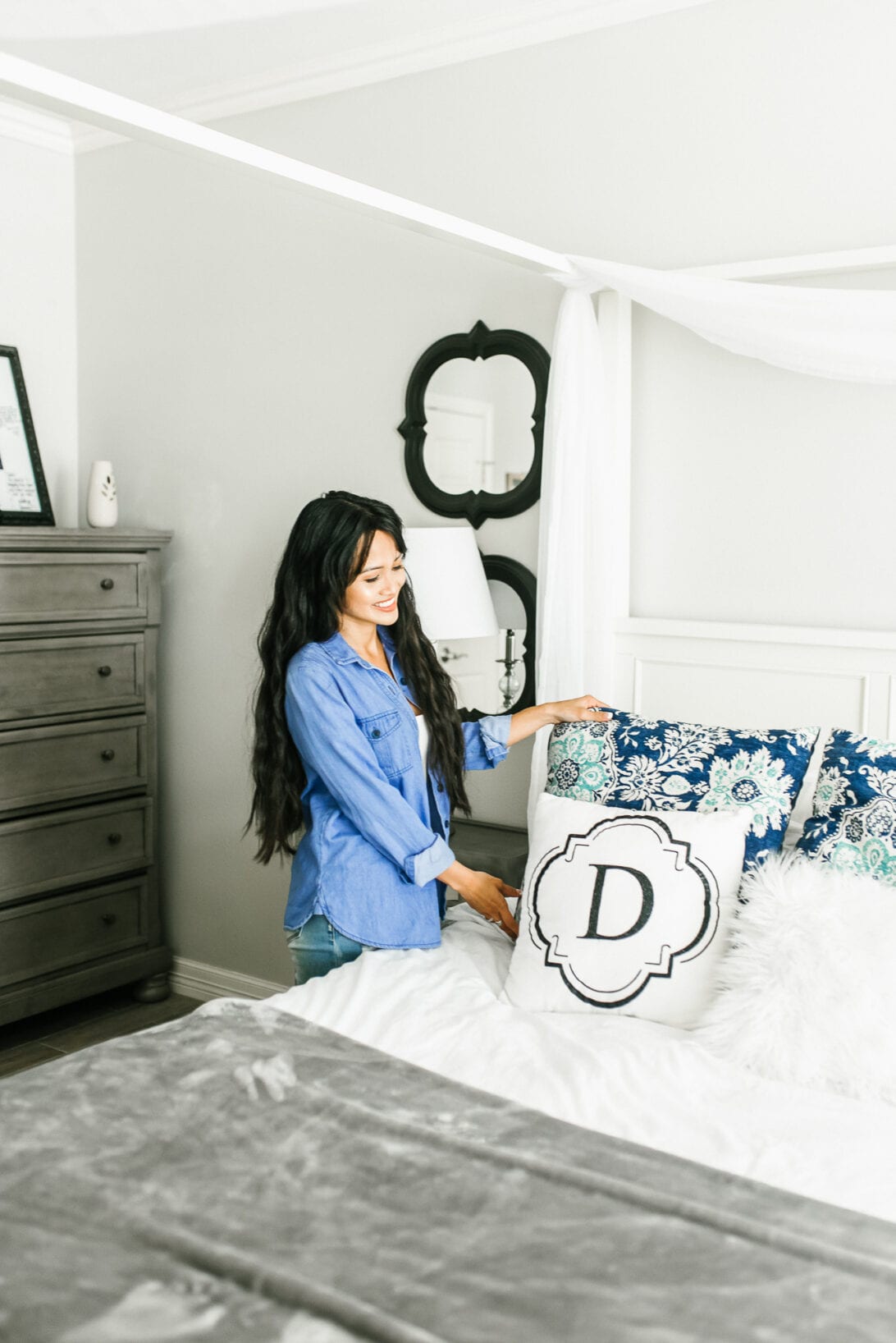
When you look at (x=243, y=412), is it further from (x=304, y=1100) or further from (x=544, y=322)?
(x=304, y=1100)

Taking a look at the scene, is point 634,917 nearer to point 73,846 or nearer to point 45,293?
point 73,846

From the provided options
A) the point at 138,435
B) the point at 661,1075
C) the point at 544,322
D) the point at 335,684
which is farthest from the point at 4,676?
the point at 661,1075

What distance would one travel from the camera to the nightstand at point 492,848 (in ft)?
9.48

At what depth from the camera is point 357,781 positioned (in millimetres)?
2395

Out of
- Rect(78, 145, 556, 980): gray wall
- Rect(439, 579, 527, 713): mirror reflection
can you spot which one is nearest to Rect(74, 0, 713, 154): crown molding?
Rect(78, 145, 556, 980): gray wall

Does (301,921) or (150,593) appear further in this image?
(150,593)

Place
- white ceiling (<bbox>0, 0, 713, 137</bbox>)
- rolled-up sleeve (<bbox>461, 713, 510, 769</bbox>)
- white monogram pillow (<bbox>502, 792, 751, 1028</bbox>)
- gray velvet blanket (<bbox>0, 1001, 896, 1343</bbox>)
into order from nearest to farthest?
gray velvet blanket (<bbox>0, 1001, 896, 1343</bbox>) < white monogram pillow (<bbox>502, 792, 751, 1028</bbox>) < rolled-up sleeve (<bbox>461, 713, 510, 769</bbox>) < white ceiling (<bbox>0, 0, 713, 137</bbox>)

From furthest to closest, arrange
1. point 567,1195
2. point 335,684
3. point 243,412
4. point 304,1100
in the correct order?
point 243,412 → point 335,684 → point 304,1100 → point 567,1195

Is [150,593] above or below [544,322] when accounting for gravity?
below

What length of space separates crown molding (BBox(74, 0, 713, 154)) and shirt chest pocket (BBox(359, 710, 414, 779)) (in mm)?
1748

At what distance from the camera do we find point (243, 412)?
3.75 metres

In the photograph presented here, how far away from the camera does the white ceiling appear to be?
2.99 meters

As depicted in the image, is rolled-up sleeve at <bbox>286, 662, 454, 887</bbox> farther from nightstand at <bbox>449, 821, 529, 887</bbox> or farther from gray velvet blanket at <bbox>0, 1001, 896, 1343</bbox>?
gray velvet blanket at <bbox>0, 1001, 896, 1343</bbox>

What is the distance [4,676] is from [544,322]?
1.77 meters
